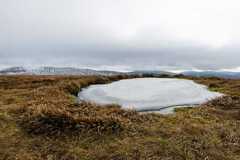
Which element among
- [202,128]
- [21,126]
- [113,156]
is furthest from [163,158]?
[21,126]

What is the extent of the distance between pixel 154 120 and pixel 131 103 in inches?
376

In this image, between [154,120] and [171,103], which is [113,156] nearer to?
[154,120]

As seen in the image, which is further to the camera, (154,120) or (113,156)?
(154,120)

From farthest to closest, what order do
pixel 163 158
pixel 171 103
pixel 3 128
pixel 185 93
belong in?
pixel 185 93 < pixel 171 103 < pixel 3 128 < pixel 163 158

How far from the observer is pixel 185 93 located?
3622 centimetres

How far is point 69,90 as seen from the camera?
3994cm

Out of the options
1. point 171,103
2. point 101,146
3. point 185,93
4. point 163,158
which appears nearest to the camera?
point 163,158

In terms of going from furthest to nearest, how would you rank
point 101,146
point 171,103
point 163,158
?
1. point 171,103
2. point 101,146
3. point 163,158

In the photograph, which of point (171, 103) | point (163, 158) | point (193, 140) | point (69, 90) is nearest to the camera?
point (163, 158)

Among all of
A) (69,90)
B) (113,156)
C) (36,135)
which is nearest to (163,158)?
(113,156)

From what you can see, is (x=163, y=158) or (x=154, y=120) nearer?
(x=163, y=158)

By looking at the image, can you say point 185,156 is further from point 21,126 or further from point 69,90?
point 69,90

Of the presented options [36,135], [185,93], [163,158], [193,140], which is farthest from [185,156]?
[185,93]

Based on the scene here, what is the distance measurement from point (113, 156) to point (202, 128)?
659cm
